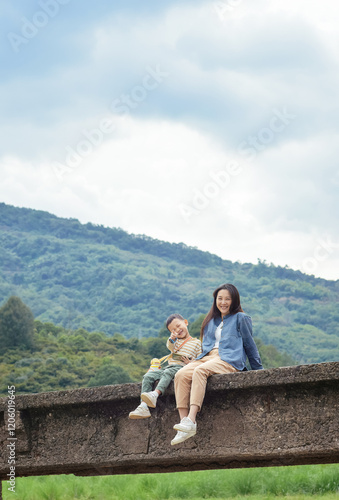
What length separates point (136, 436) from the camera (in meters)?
5.33

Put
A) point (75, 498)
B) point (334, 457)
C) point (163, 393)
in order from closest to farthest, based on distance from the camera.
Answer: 1. point (334, 457)
2. point (163, 393)
3. point (75, 498)

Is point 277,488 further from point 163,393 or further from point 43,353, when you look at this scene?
point 43,353

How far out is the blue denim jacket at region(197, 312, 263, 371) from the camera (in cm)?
548

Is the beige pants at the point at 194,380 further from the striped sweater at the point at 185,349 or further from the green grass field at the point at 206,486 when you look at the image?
the green grass field at the point at 206,486

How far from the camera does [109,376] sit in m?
54.8

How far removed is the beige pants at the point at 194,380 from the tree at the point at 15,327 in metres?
66.6

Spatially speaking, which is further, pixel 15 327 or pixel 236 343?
pixel 15 327

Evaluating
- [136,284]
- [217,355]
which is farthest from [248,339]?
[136,284]

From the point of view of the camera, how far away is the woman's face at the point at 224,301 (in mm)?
5891

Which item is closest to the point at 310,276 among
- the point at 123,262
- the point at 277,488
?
the point at 123,262

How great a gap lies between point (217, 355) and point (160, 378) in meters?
0.54

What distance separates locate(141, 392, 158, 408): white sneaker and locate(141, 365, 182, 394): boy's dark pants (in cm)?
8

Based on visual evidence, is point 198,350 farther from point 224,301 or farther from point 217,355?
point 224,301

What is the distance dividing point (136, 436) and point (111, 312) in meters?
128
